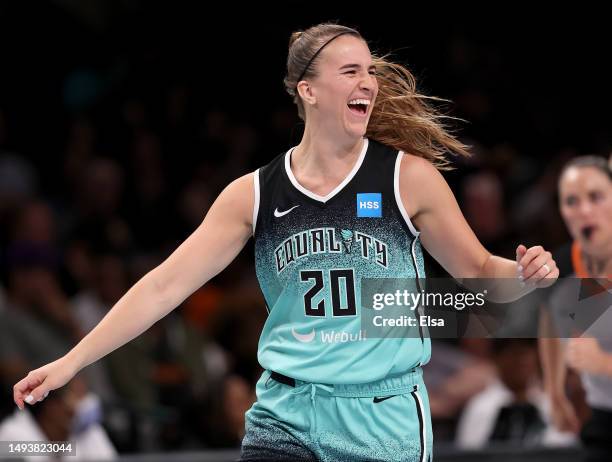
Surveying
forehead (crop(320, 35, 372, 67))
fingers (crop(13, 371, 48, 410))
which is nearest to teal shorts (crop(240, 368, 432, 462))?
fingers (crop(13, 371, 48, 410))

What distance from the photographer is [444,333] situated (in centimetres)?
365

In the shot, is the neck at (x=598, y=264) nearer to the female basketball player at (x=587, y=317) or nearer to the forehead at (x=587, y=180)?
the female basketball player at (x=587, y=317)

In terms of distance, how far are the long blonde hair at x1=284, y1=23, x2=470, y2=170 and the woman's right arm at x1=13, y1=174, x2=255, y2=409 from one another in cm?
40

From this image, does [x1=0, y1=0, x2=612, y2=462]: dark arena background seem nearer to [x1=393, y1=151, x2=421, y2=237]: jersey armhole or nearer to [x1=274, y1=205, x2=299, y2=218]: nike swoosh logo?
[x1=274, y1=205, x2=299, y2=218]: nike swoosh logo

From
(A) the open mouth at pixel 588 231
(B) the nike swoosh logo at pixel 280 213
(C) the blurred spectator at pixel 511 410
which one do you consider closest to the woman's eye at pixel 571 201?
(A) the open mouth at pixel 588 231

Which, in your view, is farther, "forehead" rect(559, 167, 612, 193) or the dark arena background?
the dark arena background

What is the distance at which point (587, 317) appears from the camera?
404cm

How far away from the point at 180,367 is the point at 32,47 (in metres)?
2.83

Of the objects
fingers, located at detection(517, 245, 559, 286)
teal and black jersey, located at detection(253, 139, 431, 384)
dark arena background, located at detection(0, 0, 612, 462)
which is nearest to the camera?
fingers, located at detection(517, 245, 559, 286)

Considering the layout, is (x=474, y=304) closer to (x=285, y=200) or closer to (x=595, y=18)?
(x=285, y=200)

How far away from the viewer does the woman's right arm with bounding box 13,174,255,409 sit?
356 centimetres

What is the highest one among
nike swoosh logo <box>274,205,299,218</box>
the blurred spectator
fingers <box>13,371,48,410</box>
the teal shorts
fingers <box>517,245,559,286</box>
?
nike swoosh logo <box>274,205,299,218</box>

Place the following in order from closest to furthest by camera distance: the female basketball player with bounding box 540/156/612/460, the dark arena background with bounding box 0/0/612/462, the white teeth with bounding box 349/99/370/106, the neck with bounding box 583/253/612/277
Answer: the white teeth with bounding box 349/99/370/106 < the female basketball player with bounding box 540/156/612/460 < the neck with bounding box 583/253/612/277 < the dark arena background with bounding box 0/0/612/462

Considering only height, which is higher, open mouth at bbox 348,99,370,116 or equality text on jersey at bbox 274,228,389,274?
open mouth at bbox 348,99,370,116
